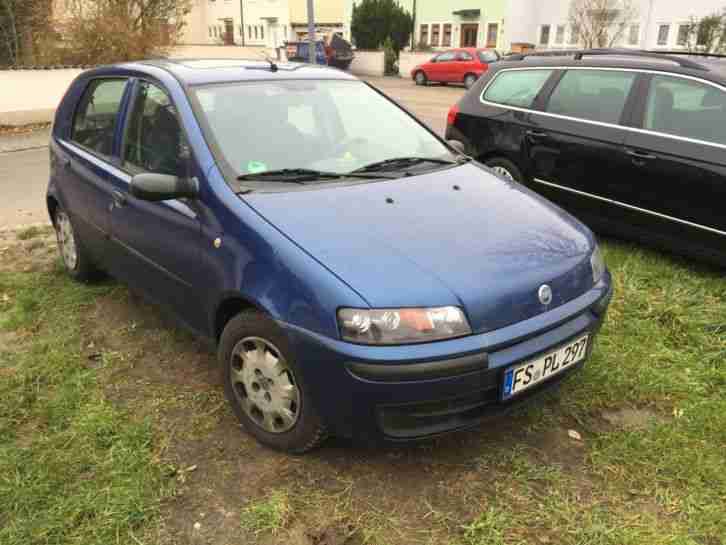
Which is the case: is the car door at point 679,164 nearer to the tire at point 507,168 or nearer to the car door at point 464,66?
the tire at point 507,168

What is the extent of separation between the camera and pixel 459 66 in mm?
25984

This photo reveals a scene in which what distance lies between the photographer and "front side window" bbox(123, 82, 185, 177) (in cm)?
333

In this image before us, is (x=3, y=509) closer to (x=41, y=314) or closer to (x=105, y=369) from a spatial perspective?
(x=105, y=369)

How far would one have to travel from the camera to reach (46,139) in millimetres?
12258

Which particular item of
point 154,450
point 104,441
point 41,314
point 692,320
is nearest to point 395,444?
point 154,450

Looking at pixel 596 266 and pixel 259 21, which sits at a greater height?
pixel 259 21

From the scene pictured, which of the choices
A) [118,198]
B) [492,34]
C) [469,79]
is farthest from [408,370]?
[492,34]

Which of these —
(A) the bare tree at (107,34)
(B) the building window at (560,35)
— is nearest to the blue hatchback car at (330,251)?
(A) the bare tree at (107,34)

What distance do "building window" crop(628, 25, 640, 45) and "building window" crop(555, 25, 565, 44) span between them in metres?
3.83

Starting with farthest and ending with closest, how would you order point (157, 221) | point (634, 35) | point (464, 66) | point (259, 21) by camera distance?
point (259, 21) < point (634, 35) < point (464, 66) < point (157, 221)

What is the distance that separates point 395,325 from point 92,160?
2702mm

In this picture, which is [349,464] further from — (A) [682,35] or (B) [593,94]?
(A) [682,35]

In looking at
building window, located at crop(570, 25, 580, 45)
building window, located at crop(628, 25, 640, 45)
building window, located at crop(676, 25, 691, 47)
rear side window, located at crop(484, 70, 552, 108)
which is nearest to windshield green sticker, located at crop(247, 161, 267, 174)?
rear side window, located at crop(484, 70, 552, 108)

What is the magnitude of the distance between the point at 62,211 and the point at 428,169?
2.92 meters
